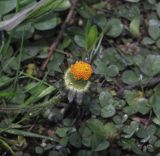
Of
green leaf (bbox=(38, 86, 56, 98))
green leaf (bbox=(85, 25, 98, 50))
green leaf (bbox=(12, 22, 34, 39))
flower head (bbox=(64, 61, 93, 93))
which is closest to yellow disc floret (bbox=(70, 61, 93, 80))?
flower head (bbox=(64, 61, 93, 93))

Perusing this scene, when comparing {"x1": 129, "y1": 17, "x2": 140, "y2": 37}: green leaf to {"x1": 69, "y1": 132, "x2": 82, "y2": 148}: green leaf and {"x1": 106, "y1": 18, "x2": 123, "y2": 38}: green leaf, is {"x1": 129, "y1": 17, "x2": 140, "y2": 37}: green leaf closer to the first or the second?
{"x1": 106, "y1": 18, "x2": 123, "y2": 38}: green leaf

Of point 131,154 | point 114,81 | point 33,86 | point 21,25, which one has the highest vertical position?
point 21,25

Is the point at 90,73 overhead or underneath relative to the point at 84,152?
overhead

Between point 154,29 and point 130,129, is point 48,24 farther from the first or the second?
point 130,129

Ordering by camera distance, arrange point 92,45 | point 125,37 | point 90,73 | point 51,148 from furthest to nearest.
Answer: point 125,37 < point 92,45 < point 51,148 < point 90,73

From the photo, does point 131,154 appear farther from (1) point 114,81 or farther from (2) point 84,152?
(1) point 114,81

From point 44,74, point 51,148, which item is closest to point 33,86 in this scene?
point 44,74

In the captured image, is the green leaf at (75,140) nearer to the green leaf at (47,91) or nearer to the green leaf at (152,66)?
the green leaf at (47,91)
